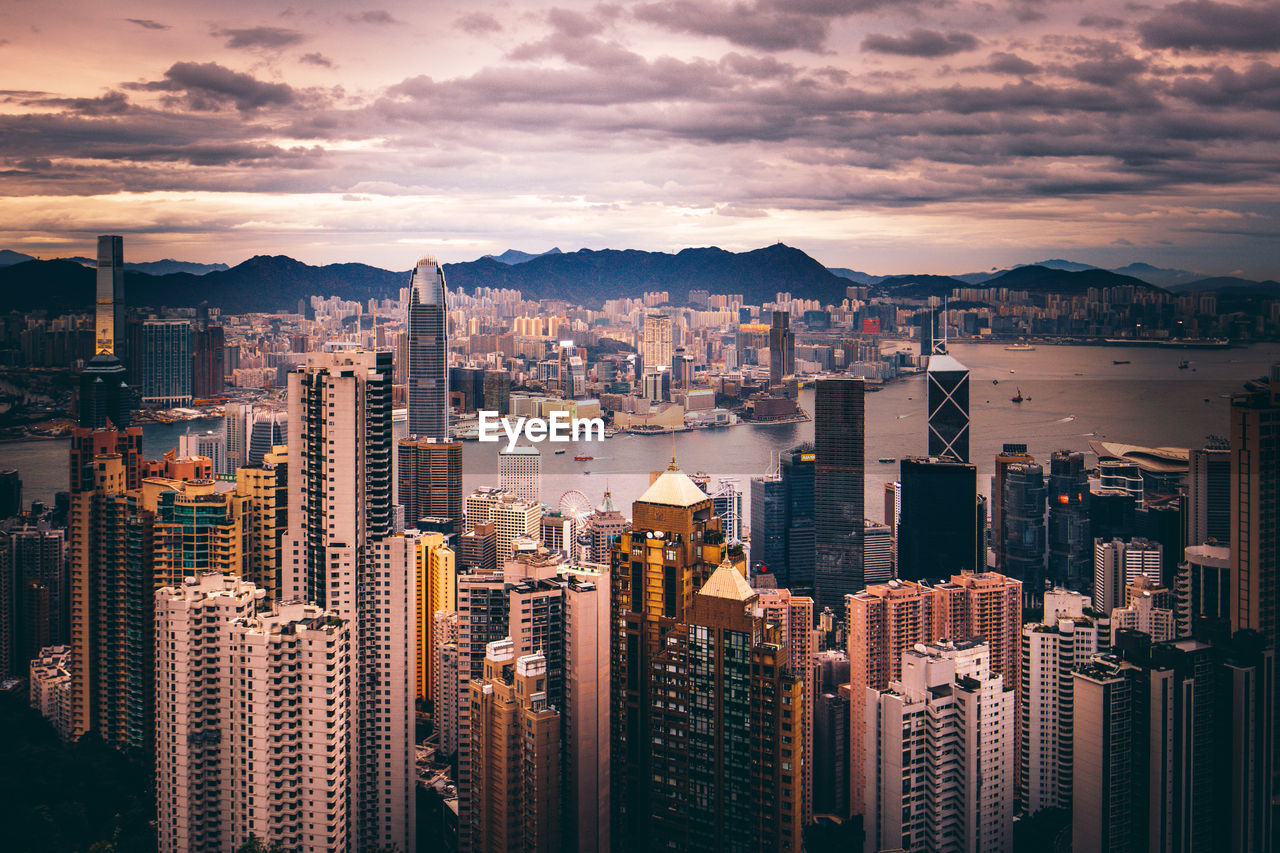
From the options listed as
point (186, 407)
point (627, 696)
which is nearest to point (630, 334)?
point (186, 407)

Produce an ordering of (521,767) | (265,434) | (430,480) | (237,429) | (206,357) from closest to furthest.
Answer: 1. (521,767)
2. (265,434)
3. (237,429)
4. (206,357)
5. (430,480)

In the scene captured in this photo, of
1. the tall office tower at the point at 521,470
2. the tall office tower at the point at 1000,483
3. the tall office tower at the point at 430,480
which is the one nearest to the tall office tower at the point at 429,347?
the tall office tower at the point at 430,480

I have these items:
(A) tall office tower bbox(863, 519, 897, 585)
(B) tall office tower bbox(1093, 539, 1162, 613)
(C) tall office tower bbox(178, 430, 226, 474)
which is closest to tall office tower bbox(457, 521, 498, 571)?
(C) tall office tower bbox(178, 430, 226, 474)

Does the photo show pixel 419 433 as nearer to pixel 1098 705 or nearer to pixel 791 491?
pixel 791 491

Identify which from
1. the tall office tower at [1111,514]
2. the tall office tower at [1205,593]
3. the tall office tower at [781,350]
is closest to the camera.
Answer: the tall office tower at [1205,593]

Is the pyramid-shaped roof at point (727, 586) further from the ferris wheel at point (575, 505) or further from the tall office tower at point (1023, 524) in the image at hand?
the ferris wheel at point (575, 505)

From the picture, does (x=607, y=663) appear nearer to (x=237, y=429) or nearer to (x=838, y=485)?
(x=237, y=429)

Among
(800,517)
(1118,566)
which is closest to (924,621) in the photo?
(1118,566)
